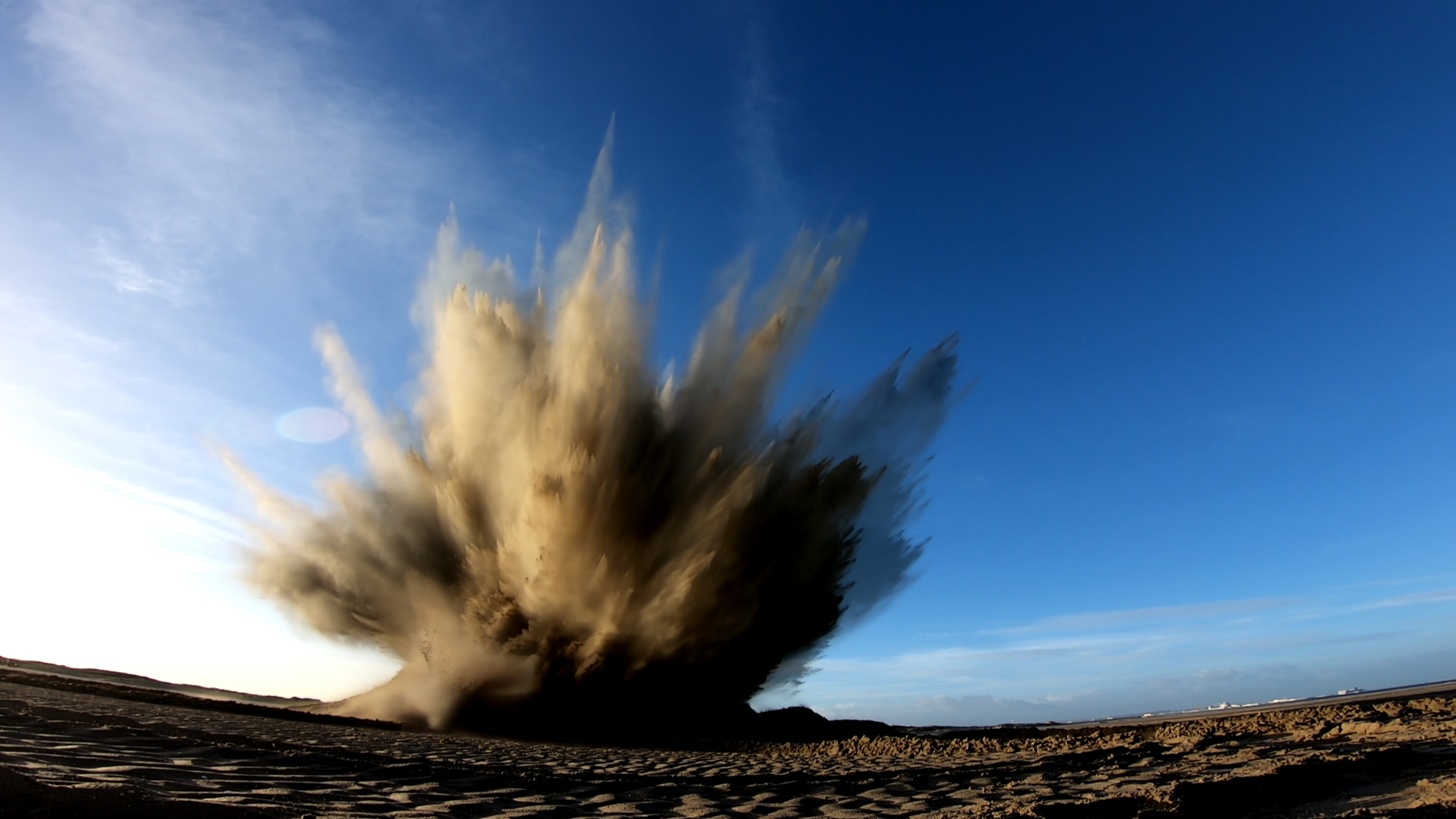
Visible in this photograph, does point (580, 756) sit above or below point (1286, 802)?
above

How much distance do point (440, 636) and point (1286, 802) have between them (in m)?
32.4

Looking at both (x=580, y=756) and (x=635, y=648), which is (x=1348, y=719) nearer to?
(x=580, y=756)

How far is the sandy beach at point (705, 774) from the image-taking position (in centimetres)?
780

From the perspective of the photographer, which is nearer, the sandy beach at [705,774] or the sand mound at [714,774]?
the sandy beach at [705,774]

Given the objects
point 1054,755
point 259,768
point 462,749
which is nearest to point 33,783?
point 259,768

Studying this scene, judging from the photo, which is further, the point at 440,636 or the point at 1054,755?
the point at 440,636

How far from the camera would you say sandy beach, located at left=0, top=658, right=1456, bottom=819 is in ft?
25.6

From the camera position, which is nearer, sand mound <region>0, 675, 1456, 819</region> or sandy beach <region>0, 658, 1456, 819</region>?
sandy beach <region>0, 658, 1456, 819</region>

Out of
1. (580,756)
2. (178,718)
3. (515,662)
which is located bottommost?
(580,756)

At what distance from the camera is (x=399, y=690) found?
32.3 meters

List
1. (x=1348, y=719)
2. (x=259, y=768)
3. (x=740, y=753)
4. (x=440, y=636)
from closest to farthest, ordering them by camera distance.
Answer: (x=259, y=768) < (x=1348, y=719) < (x=740, y=753) < (x=440, y=636)

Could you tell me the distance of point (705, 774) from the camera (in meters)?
13.7

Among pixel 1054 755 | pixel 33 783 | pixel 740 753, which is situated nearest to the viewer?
pixel 33 783

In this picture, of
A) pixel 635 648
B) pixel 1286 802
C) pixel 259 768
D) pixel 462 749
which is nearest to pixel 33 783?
pixel 259 768
